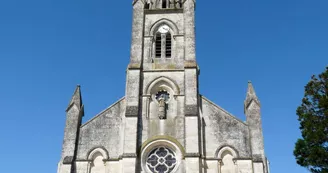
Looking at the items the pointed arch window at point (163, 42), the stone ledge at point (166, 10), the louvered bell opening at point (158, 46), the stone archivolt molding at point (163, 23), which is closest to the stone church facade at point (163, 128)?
the pointed arch window at point (163, 42)

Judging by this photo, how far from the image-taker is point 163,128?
27062 mm

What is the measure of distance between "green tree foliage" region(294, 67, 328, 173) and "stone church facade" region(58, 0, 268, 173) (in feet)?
19.2

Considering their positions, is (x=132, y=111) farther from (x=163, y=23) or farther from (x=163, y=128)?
(x=163, y=23)

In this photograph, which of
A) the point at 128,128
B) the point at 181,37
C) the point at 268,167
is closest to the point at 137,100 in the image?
the point at 128,128

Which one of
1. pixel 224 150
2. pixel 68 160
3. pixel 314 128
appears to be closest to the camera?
pixel 314 128

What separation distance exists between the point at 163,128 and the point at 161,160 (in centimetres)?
215

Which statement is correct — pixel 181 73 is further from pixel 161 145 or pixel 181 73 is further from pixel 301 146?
pixel 301 146

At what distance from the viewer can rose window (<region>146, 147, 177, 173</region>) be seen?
85.0 ft

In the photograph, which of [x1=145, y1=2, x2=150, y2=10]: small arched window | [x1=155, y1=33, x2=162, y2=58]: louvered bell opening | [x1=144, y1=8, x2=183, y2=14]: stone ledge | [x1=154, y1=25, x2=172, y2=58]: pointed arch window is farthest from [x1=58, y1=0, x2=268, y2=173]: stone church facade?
[x1=145, y1=2, x2=150, y2=10]: small arched window

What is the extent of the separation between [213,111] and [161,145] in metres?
4.42

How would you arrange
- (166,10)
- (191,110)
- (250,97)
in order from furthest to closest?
(166,10) → (250,97) → (191,110)

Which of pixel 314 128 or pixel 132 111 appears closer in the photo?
pixel 314 128

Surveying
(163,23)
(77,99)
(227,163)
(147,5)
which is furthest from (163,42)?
(227,163)

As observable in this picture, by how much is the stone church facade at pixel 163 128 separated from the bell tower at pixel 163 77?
0.07 meters
